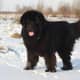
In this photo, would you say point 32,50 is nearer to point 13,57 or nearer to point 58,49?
point 58,49

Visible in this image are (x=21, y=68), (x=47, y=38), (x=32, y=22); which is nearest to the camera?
(x=32, y=22)

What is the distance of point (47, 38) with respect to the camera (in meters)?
8.52

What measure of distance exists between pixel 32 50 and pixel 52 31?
1.96ft

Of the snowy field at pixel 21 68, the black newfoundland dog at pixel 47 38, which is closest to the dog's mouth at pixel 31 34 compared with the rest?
the black newfoundland dog at pixel 47 38

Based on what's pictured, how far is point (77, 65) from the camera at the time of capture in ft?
30.9

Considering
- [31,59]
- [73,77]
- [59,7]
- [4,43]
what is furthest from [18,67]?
[59,7]

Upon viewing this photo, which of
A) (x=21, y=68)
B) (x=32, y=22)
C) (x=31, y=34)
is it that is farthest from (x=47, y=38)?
(x=21, y=68)

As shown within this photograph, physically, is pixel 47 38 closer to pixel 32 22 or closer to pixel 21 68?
pixel 32 22

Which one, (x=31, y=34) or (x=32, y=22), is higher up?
(x=32, y=22)

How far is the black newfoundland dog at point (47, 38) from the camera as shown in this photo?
8.19 meters

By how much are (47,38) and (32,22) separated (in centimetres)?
59

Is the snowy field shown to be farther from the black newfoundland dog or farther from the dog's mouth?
the dog's mouth

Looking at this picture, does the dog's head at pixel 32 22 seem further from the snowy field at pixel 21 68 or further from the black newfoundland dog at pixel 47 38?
the snowy field at pixel 21 68

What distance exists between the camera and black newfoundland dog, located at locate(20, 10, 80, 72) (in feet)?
26.9
